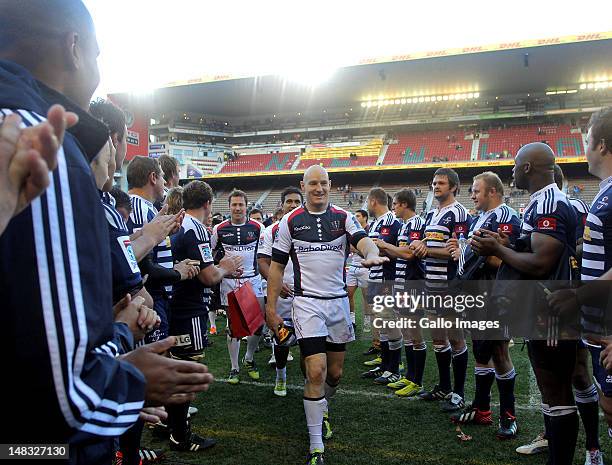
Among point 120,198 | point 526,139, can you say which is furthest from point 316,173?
point 526,139

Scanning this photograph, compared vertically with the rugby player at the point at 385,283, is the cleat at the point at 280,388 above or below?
below

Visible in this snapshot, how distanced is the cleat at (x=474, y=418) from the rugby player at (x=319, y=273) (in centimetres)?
136

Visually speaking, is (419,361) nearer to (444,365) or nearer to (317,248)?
(444,365)

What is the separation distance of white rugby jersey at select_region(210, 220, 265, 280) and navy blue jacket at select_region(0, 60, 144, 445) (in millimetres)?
5926

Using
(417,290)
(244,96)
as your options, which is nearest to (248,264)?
(417,290)

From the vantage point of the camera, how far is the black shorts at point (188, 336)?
425cm

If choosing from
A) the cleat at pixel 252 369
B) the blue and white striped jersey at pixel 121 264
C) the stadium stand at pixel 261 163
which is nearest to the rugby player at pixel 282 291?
the cleat at pixel 252 369

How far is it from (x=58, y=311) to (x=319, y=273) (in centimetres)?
334

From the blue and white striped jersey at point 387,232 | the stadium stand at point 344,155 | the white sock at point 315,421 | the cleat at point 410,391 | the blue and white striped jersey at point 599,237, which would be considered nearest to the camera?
the blue and white striped jersey at point 599,237

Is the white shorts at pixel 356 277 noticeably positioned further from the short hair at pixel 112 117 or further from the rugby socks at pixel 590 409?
the short hair at pixel 112 117

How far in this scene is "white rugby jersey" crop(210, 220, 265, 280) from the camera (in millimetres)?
7059

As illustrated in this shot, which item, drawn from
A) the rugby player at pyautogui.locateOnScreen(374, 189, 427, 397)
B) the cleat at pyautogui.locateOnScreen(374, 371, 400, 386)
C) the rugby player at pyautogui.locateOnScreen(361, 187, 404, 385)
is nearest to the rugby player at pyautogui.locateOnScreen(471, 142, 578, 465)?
A: the rugby player at pyautogui.locateOnScreen(374, 189, 427, 397)

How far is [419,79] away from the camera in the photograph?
1308 inches

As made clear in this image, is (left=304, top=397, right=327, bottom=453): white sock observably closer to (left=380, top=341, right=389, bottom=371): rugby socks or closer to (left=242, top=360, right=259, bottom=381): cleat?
(left=242, top=360, right=259, bottom=381): cleat
